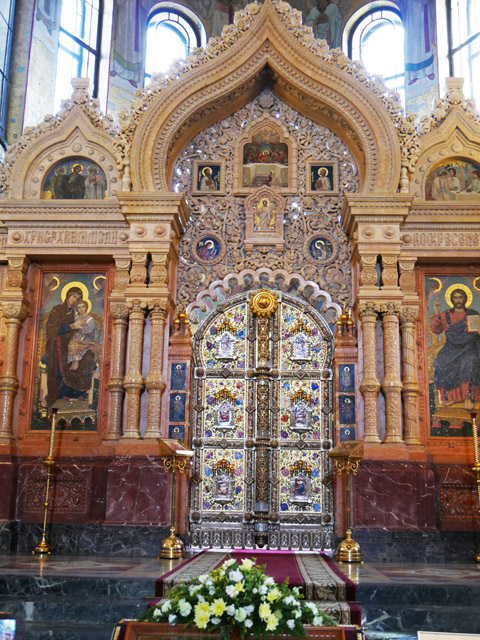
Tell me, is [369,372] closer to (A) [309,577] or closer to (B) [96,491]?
(A) [309,577]

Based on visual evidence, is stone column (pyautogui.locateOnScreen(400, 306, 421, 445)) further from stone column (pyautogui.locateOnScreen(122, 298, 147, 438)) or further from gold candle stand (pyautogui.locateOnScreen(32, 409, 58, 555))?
gold candle stand (pyautogui.locateOnScreen(32, 409, 58, 555))

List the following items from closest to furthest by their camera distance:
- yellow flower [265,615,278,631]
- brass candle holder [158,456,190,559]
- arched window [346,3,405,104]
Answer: yellow flower [265,615,278,631] < brass candle holder [158,456,190,559] < arched window [346,3,405,104]

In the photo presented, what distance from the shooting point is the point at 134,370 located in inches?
433

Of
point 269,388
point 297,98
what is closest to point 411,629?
point 269,388

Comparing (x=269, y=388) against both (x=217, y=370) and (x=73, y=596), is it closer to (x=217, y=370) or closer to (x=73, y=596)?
(x=217, y=370)

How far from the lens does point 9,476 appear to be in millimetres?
10836

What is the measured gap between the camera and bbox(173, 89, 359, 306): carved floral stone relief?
39.4 feet

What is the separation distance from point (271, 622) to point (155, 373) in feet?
21.5

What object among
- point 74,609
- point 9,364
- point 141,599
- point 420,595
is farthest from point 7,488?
point 420,595

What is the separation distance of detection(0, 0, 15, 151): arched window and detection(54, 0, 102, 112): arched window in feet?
5.39

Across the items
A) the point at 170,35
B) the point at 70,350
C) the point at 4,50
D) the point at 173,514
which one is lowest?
the point at 173,514

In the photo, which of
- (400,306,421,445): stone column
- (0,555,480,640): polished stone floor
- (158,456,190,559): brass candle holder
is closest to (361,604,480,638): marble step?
(0,555,480,640): polished stone floor

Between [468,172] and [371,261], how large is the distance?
2217mm

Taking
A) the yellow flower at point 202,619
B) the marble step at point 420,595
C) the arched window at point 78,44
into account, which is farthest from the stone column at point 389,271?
the arched window at point 78,44
